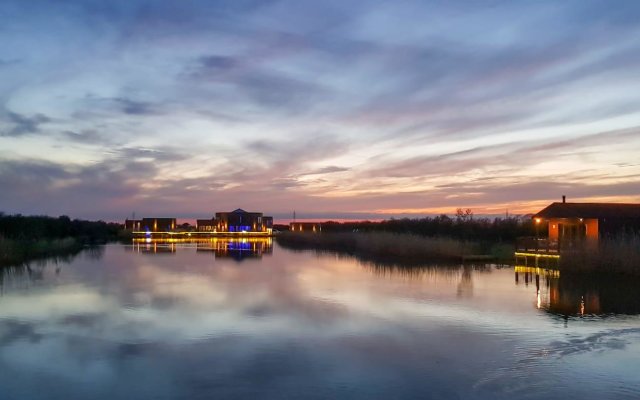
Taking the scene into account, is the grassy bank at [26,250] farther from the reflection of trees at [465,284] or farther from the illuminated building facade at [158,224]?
the illuminated building facade at [158,224]

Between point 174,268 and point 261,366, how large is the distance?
59.9ft

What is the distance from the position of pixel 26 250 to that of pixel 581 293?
84.7ft

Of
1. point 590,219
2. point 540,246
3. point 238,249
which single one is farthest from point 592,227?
point 238,249

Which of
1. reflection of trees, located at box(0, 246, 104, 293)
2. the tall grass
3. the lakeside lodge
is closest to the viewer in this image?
reflection of trees, located at box(0, 246, 104, 293)

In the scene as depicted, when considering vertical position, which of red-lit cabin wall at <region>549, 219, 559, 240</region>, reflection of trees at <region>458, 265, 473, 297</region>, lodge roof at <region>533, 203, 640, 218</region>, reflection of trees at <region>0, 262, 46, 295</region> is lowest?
reflection of trees at <region>458, 265, 473, 297</region>

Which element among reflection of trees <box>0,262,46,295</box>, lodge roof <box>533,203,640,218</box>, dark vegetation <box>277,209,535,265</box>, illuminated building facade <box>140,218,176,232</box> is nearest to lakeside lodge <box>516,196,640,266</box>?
lodge roof <box>533,203,640,218</box>

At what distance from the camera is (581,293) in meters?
16.9

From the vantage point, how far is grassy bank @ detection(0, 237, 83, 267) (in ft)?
84.8

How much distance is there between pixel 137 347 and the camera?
9617 mm

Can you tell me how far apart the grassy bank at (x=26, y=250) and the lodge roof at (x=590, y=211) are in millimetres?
26501

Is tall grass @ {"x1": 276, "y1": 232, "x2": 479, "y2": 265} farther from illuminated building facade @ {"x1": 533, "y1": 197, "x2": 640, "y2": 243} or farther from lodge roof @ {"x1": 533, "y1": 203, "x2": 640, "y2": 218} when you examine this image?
lodge roof @ {"x1": 533, "y1": 203, "x2": 640, "y2": 218}

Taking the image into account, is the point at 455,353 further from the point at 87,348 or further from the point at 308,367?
the point at 87,348

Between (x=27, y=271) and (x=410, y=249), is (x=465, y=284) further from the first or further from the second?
(x=27, y=271)

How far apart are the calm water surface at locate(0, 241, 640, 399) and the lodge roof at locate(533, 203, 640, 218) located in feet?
42.3
